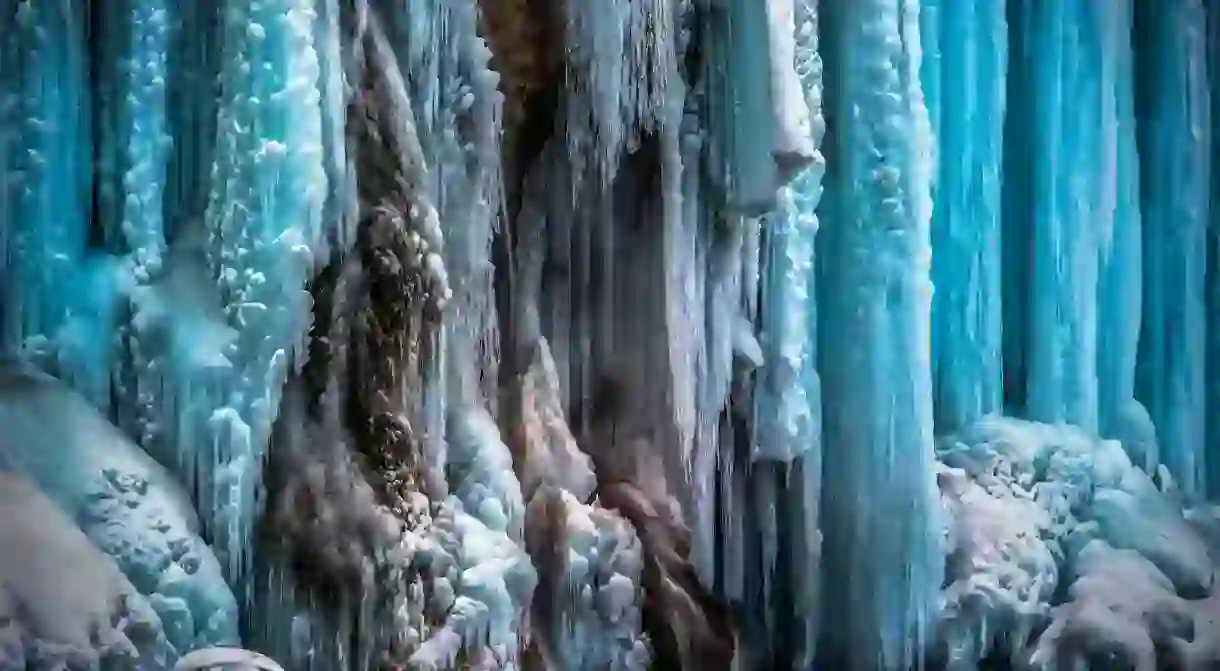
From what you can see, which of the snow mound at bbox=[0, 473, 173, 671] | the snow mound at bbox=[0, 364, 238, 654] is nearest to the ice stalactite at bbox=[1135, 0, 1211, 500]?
the snow mound at bbox=[0, 364, 238, 654]

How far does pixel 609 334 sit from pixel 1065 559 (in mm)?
1102

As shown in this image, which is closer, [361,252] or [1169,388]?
[361,252]

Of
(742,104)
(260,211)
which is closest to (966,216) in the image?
(742,104)

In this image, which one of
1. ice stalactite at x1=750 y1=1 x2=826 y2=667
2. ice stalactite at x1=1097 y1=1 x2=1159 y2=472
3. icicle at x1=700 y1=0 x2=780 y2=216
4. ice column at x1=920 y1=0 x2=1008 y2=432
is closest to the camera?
icicle at x1=700 y1=0 x2=780 y2=216

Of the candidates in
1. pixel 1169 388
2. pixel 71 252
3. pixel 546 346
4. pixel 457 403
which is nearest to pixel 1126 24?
pixel 1169 388

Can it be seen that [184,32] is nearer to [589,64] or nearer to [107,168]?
[107,168]

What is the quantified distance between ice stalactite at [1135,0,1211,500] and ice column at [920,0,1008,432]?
0.43 meters

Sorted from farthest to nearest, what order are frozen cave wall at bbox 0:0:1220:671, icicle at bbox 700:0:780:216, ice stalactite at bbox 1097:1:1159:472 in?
1. ice stalactite at bbox 1097:1:1159:472
2. icicle at bbox 700:0:780:216
3. frozen cave wall at bbox 0:0:1220:671

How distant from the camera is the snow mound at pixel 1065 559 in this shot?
2.95 metres

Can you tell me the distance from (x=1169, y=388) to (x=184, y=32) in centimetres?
227

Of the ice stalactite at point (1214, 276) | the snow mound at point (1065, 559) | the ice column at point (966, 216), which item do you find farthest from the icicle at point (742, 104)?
the ice stalactite at point (1214, 276)

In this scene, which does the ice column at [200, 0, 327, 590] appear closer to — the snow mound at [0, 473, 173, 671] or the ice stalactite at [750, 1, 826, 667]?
the snow mound at [0, 473, 173, 671]

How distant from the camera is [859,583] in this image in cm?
295

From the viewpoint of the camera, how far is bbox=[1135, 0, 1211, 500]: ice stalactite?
10.9ft
